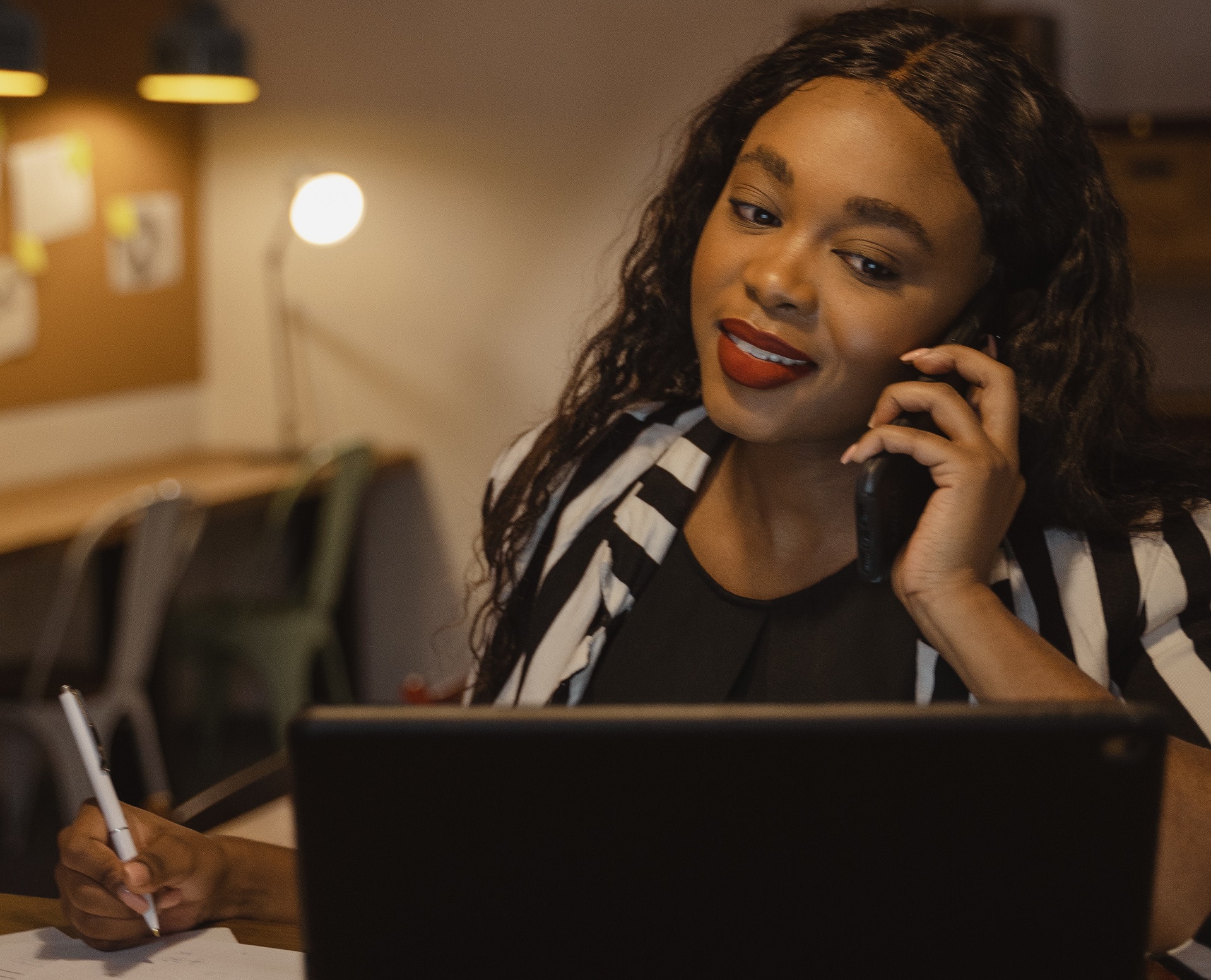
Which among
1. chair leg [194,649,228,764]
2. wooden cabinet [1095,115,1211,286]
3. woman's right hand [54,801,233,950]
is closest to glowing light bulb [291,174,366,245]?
chair leg [194,649,228,764]

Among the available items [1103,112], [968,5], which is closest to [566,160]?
[968,5]

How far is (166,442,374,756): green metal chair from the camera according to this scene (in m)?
3.57

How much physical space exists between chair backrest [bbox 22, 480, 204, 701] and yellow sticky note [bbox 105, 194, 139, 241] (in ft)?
4.69

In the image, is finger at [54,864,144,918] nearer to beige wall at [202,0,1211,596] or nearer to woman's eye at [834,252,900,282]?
woman's eye at [834,252,900,282]

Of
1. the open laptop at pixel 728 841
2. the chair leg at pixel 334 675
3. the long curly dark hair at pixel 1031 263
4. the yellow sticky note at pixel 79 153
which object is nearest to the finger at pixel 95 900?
the open laptop at pixel 728 841

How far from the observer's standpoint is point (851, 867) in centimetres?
49

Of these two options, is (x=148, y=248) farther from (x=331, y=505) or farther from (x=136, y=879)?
(x=136, y=879)

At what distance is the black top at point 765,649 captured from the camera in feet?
3.74

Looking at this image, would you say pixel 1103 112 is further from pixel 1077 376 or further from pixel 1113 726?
pixel 1113 726

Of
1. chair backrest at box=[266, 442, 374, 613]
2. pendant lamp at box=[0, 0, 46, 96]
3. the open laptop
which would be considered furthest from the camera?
chair backrest at box=[266, 442, 374, 613]

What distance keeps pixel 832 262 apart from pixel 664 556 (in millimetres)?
329

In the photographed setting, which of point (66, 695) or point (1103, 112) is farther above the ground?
point (1103, 112)

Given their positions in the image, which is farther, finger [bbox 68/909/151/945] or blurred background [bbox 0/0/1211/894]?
blurred background [bbox 0/0/1211/894]

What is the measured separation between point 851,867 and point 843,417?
2.26 feet
